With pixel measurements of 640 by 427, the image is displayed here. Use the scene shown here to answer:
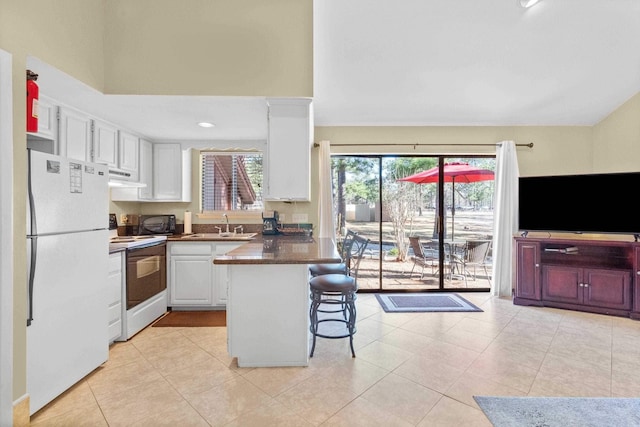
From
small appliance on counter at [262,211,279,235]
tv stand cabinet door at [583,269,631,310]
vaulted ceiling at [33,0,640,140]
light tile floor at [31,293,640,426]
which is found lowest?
light tile floor at [31,293,640,426]

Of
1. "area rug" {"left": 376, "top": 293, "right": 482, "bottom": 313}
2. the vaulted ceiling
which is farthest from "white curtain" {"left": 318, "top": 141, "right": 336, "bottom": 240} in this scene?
"area rug" {"left": 376, "top": 293, "right": 482, "bottom": 313}

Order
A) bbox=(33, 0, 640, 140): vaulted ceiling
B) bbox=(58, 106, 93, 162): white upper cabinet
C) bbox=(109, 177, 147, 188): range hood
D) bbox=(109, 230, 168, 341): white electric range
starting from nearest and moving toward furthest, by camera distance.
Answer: bbox=(58, 106, 93, 162): white upper cabinet → bbox=(33, 0, 640, 140): vaulted ceiling → bbox=(109, 230, 168, 341): white electric range → bbox=(109, 177, 147, 188): range hood

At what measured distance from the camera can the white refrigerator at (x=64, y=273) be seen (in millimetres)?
1803

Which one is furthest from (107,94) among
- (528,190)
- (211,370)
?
(528,190)

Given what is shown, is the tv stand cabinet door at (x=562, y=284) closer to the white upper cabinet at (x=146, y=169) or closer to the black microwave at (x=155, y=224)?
the black microwave at (x=155, y=224)

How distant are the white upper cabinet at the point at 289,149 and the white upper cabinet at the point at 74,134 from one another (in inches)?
64.9

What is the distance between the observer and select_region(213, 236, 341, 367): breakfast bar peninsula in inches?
89.2

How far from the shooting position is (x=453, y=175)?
167 inches

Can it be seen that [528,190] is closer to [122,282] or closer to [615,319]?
[615,319]

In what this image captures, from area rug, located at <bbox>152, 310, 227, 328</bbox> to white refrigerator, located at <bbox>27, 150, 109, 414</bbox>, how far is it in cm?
86

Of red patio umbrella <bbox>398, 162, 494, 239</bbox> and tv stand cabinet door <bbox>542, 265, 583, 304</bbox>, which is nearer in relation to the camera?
tv stand cabinet door <bbox>542, 265, 583, 304</bbox>

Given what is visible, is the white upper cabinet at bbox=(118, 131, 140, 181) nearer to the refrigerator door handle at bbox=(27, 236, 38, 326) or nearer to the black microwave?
the black microwave

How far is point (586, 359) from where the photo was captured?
2.43 meters

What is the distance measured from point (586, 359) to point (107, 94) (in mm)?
4379
